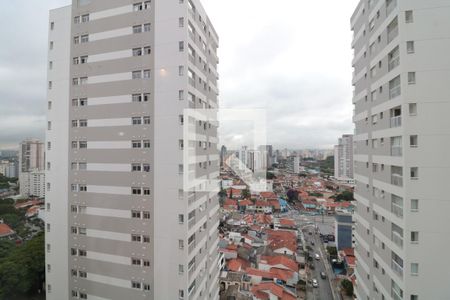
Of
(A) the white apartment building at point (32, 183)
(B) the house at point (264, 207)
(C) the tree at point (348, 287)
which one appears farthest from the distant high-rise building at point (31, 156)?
(C) the tree at point (348, 287)

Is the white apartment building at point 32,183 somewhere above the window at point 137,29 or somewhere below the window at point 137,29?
below

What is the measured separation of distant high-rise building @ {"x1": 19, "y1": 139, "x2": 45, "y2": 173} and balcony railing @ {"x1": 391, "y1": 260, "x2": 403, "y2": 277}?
3008 centimetres

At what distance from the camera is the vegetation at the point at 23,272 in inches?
338

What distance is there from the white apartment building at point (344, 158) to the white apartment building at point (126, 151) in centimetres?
3247

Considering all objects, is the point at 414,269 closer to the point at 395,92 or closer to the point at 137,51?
the point at 395,92

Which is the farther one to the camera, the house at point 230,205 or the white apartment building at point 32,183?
the white apartment building at point 32,183

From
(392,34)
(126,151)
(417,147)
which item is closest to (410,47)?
(392,34)

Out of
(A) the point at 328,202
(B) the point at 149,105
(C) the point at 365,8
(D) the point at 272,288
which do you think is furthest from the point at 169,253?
(A) the point at 328,202

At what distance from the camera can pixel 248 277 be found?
1167 centimetres

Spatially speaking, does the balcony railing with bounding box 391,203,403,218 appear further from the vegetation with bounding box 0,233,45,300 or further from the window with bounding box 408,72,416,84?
the vegetation with bounding box 0,233,45,300

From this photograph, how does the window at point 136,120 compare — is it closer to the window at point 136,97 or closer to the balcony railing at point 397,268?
the window at point 136,97

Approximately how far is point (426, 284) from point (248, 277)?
9.12m

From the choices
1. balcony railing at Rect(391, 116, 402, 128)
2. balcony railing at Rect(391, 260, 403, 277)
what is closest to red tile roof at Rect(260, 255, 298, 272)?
balcony railing at Rect(391, 260, 403, 277)

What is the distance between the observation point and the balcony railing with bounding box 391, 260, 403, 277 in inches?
169
